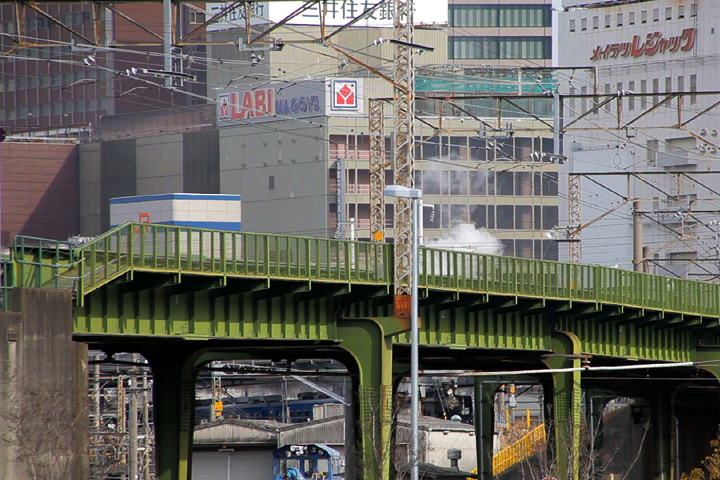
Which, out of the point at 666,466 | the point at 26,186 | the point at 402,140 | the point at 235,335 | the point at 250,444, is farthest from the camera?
the point at 26,186

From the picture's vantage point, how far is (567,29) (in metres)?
170

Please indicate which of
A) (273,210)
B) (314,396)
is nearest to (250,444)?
(314,396)

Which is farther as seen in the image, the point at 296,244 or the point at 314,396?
the point at 314,396

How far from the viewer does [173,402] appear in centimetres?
5434

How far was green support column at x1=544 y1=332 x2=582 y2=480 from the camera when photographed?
6175 cm

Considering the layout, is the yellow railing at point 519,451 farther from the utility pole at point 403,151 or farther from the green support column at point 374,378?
the utility pole at point 403,151

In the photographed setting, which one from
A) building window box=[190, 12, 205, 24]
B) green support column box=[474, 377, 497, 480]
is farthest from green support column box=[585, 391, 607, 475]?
building window box=[190, 12, 205, 24]

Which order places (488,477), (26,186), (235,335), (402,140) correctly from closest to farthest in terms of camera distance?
(235,335), (402,140), (488,477), (26,186)

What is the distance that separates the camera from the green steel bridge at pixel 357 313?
4228cm

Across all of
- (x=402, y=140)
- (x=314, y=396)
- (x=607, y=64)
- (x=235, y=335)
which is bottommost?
(x=314, y=396)

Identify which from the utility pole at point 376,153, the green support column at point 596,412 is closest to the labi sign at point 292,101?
the green support column at point 596,412

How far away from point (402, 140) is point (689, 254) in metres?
104

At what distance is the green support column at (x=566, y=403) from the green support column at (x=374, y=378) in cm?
1247

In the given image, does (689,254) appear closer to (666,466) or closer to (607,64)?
(607,64)
